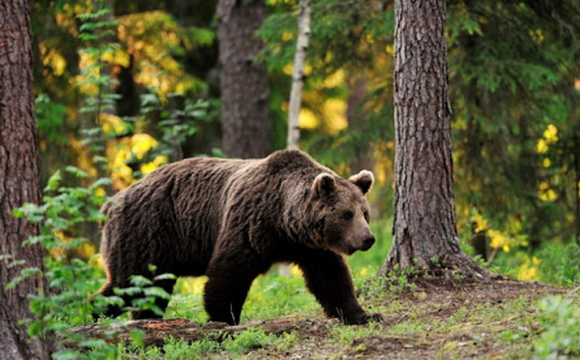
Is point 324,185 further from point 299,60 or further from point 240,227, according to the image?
point 299,60

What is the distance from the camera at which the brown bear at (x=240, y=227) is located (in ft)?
25.4

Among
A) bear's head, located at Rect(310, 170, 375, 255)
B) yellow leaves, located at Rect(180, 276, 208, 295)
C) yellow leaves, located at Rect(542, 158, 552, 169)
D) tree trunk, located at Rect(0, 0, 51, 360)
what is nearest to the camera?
tree trunk, located at Rect(0, 0, 51, 360)

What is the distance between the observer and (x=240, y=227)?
7945mm

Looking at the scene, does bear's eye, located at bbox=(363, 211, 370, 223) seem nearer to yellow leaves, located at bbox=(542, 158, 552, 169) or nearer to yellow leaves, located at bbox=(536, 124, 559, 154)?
yellow leaves, located at bbox=(536, 124, 559, 154)

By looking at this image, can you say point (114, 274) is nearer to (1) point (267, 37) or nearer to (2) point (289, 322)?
(2) point (289, 322)

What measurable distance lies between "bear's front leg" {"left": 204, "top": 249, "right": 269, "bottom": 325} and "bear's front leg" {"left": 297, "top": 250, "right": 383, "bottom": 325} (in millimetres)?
568

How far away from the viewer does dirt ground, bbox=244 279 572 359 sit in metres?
5.85

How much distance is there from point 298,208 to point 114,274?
89.2 inches

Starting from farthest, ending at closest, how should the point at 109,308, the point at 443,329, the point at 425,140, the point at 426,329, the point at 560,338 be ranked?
the point at 109,308, the point at 425,140, the point at 426,329, the point at 443,329, the point at 560,338

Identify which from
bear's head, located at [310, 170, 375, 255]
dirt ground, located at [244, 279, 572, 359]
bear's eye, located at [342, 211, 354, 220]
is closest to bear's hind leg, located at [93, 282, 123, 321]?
dirt ground, located at [244, 279, 572, 359]

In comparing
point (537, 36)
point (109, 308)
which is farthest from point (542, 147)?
point (109, 308)

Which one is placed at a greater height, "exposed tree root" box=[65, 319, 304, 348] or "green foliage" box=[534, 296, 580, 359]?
"green foliage" box=[534, 296, 580, 359]

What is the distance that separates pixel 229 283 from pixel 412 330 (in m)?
1.95

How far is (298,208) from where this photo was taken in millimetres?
7793
